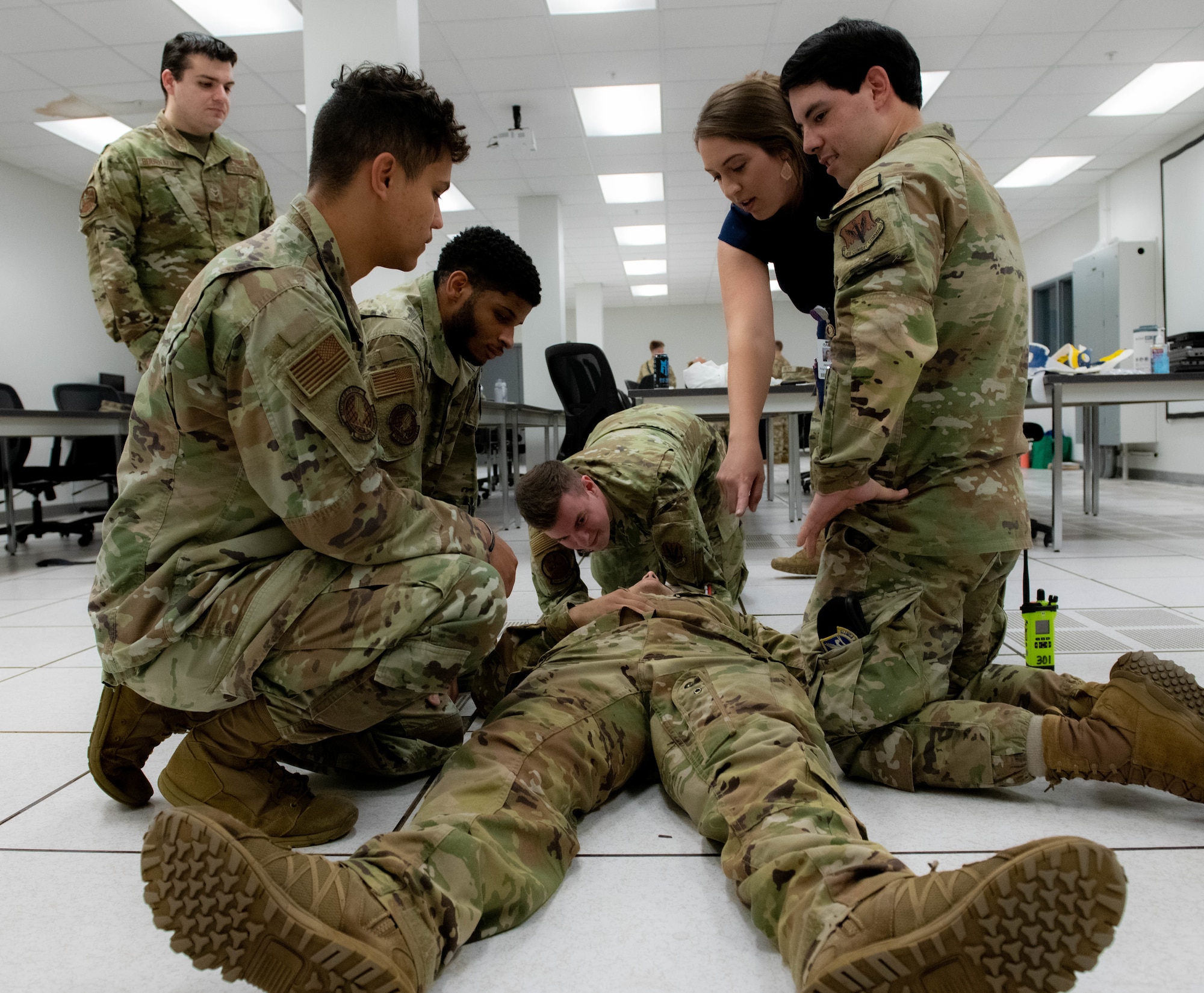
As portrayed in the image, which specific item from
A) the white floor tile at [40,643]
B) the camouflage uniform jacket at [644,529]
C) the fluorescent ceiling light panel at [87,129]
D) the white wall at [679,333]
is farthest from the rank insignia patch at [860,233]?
the white wall at [679,333]

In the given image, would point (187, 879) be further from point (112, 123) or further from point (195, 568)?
point (112, 123)

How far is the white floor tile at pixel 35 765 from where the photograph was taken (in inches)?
50.8

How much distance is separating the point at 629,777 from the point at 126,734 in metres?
0.71

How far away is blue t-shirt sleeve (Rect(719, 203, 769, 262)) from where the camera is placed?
68.1 inches

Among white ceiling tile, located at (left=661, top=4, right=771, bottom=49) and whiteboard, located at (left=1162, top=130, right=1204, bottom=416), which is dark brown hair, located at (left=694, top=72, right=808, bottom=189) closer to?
white ceiling tile, located at (left=661, top=4, right=771, bottom=49)

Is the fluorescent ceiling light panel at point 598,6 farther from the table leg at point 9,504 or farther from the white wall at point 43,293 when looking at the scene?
the white wall at point 43,293

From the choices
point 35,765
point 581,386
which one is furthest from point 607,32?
point 35,765

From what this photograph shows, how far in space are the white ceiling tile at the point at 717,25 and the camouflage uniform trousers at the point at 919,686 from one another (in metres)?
4.67

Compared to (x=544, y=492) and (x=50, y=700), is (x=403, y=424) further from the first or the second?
(x=50, y=700)

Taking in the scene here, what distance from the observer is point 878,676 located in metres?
1.21

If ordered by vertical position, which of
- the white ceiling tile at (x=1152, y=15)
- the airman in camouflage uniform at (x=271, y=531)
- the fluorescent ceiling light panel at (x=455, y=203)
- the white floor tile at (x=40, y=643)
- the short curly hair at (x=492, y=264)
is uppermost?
the fluorescent ceiling light panel at (x=455, y=203)

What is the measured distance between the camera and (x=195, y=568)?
1.03 metres

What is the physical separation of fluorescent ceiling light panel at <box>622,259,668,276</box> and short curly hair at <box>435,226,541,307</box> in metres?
9.89

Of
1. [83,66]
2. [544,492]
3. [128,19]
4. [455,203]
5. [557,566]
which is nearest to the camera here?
[544,492]
